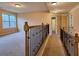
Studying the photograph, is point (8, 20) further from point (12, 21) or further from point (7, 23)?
point (12, 21)

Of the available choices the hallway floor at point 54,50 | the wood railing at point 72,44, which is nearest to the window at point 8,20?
the hallway floor at point 54,50

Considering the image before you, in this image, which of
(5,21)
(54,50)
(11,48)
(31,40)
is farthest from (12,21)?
(31,40)

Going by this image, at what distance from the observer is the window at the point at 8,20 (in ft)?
34.1

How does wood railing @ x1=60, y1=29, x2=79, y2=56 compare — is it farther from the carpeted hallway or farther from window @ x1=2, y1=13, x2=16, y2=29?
window @ x1=2, y1=13, x2=16, y2=29

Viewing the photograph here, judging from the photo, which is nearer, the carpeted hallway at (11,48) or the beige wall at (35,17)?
the carpeted hallway at (11,48)

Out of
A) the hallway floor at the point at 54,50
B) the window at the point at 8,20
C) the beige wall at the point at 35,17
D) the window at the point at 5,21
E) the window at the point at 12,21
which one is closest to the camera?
the hallway floor at the point at 54,50

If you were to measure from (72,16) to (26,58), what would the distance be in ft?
32.9

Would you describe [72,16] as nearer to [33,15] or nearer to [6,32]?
[33,15]

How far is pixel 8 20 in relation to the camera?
35.5ft

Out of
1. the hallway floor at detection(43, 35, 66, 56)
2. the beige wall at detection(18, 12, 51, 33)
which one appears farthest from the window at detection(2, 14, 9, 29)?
the hallway floor at detection(43, 35, 66, 56)

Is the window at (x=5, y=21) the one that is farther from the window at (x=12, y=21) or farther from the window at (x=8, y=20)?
the window at (x=12, y=21)

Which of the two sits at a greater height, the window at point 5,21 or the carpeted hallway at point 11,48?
the window at point 5,21

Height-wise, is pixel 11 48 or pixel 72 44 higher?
pixel 72 44

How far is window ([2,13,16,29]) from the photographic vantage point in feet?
34.1
